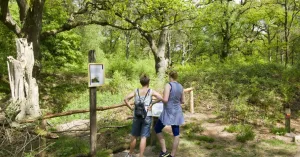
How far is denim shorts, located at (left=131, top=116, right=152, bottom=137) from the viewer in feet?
16.1

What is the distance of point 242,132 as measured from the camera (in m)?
7.30

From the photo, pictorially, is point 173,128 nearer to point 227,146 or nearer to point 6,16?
point 227,146

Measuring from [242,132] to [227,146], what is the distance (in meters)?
0.97

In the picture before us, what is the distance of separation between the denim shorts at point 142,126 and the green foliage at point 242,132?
316cm

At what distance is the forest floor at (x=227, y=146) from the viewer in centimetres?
604

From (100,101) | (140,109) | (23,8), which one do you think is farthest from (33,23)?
(140,109)

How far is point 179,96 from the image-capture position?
16.9 feet

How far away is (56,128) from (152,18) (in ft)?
30.1

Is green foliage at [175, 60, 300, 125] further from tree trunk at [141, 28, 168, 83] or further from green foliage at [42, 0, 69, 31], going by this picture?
green foliage at [42, 0, 69, 31]

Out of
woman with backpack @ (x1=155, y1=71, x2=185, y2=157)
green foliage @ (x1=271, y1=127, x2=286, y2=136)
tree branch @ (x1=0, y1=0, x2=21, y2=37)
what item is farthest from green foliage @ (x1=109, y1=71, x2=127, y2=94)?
woman with backpack @ (x1=155, y1=71, x2=185, y2=157)

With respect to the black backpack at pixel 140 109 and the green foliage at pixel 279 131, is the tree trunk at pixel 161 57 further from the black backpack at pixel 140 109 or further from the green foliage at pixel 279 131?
the black backpack at pixel 140 109

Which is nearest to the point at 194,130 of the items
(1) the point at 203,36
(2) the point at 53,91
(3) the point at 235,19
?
(2) the point at 53,91

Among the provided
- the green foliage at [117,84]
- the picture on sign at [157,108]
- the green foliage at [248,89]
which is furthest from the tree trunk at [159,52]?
the picture on sign at [157,108]

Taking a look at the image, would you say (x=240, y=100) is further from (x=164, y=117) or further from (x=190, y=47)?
(x=190, y=47)
